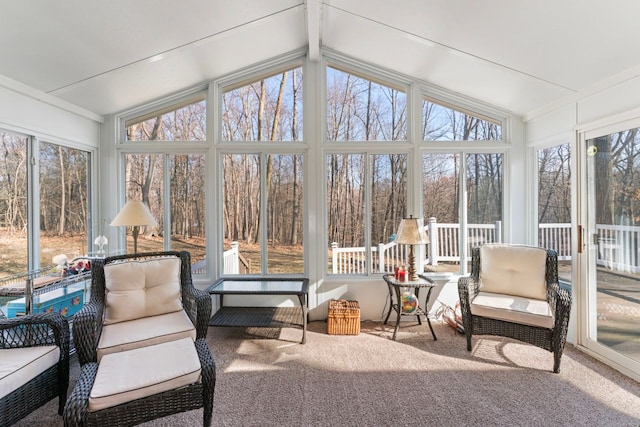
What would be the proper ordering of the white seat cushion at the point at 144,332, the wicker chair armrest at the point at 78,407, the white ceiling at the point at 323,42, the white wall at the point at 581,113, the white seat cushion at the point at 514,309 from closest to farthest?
the wicker chair armrest at the point at 78,407 → the white seat cushion at the point at 144,332 → the white ceiling at the point at 323,42 → the white wall at the point at 581,113 → the white seat cushion at the point at 514,309

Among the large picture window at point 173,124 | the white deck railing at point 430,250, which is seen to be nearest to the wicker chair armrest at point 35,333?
the large picture window at point 173,124

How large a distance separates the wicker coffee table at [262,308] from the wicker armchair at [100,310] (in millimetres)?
494

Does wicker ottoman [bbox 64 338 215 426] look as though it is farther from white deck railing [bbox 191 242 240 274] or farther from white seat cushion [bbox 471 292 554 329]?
white seat cushion [bbox 471 292 554 329]

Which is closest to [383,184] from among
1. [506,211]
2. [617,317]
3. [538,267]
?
[506,211]

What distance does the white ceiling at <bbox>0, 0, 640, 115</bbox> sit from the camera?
2.32 m

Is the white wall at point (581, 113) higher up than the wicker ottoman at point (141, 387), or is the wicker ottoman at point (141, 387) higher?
the white wall at point (581, 113)

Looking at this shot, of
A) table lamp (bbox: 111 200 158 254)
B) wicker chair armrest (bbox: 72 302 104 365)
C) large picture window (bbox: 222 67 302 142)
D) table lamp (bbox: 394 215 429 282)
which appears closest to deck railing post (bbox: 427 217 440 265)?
table lamp (bbox: 394 215 429 282)

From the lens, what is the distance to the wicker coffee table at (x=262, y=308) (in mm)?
3238

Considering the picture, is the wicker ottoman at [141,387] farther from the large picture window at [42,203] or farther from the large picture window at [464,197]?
the large picture window at [464,197]

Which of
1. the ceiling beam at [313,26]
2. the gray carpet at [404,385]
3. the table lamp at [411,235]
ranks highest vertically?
the ceiling beam at [313,26]

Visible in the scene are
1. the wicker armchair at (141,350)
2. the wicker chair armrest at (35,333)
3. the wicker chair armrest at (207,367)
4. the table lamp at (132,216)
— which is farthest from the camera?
the table lamp at (132,216)

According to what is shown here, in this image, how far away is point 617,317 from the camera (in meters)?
2.84

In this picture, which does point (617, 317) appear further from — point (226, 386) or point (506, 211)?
point (226, 386)

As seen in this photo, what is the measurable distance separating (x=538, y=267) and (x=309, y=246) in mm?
2386
